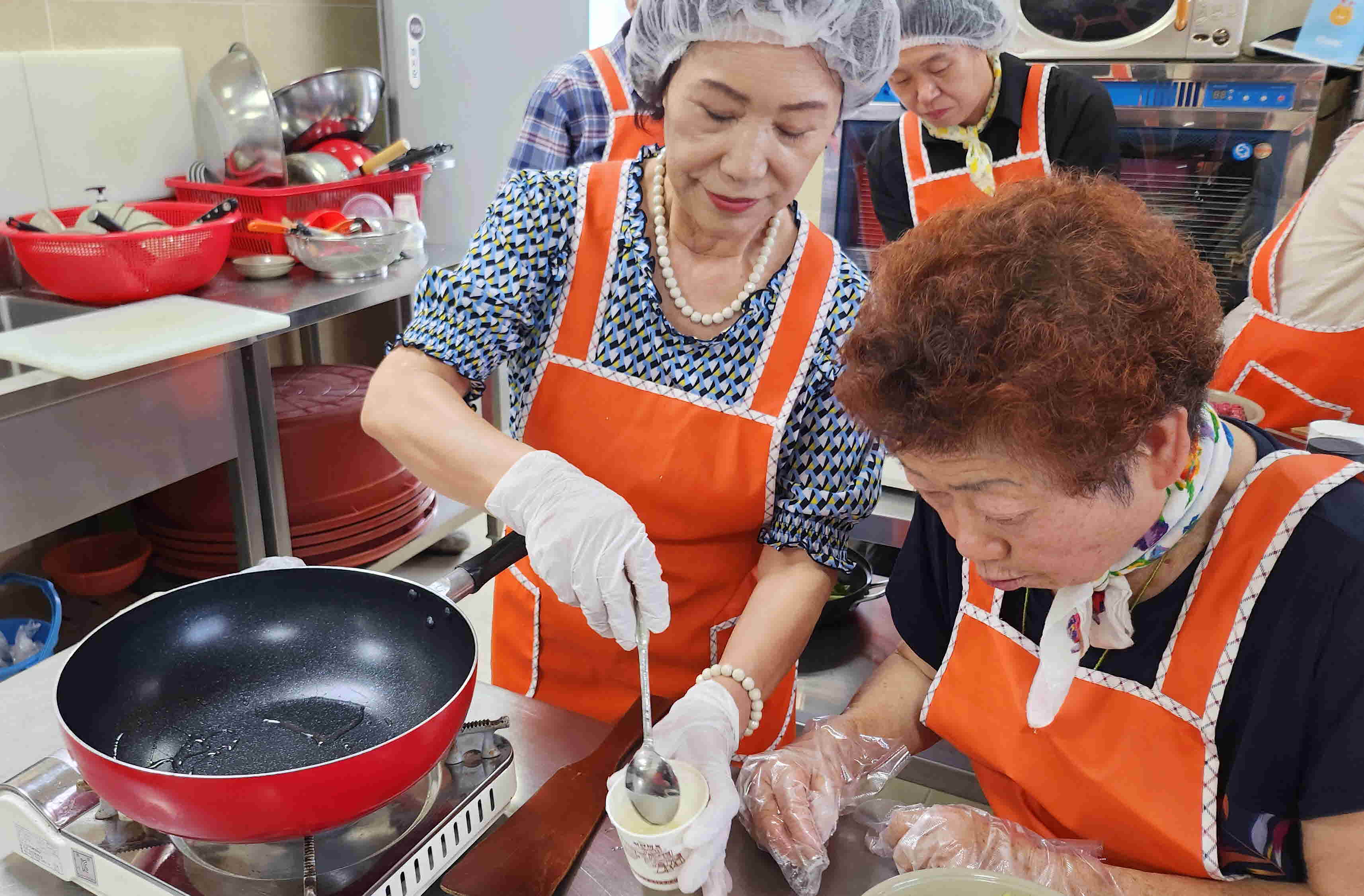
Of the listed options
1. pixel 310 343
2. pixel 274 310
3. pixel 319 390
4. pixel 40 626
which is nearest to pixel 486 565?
pixel 274 310

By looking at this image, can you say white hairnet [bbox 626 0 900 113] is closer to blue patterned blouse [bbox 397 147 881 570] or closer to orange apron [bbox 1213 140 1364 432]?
blue patterned blouse [bbox 397 147 881 570]

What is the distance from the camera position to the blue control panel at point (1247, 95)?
119 inches

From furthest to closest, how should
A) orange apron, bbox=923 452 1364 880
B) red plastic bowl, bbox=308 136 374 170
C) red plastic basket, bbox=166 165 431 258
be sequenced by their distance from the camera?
red plastic bowl, bbox=308 136 374 170 < red plastic basket, bbox=166 165 431 258 < orange apron, bbox=923 452 1364 880

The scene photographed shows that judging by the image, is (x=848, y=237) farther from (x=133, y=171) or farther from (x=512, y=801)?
(x=512, y=801)

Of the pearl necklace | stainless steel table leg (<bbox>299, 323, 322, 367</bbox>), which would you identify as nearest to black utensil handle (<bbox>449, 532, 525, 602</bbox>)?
the pearl necklace

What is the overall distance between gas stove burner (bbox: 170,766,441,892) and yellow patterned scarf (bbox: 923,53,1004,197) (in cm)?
206

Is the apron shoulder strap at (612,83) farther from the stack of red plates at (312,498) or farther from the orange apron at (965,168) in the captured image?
the stack of red plates at (312,498)

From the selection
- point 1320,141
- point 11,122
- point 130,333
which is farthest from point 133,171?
point 1320,141

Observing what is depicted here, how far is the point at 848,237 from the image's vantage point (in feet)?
12.5

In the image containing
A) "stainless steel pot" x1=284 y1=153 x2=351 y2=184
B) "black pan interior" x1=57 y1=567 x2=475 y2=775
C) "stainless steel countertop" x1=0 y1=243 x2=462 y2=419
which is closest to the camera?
"black pan interior" x1=57 y1=567 x2=475 y2=775

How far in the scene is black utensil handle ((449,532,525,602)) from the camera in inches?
40.1

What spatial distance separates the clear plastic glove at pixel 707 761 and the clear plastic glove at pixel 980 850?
0.17m

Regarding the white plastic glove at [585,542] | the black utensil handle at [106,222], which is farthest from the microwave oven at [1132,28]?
the white plastic glove at [585,542]

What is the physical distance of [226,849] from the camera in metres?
0.87
